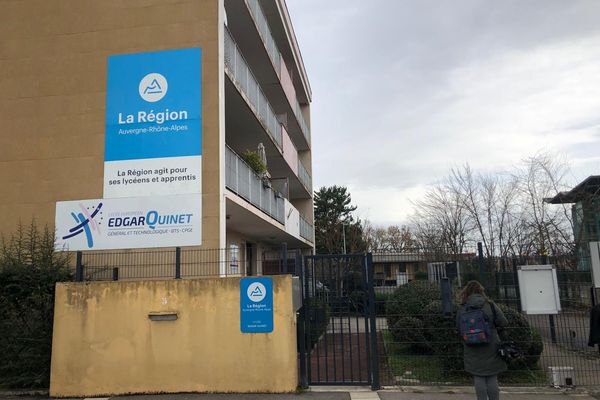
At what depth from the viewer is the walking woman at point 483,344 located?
19.1 ft

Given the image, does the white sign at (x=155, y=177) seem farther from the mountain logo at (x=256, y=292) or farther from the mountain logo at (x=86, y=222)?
the mountain logo at (x=256, y=292)

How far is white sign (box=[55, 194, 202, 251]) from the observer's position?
11273 mm

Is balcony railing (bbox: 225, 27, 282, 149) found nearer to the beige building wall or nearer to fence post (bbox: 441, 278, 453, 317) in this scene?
the beige building wall

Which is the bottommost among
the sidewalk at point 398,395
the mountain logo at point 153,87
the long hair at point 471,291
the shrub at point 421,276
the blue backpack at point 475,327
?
the sidewalk at point 398,395

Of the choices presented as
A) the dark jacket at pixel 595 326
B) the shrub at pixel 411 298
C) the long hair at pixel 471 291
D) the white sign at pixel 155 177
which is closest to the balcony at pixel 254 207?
the white sign at pixel 155 177

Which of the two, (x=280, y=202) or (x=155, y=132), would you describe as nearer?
(x=155, y=132)

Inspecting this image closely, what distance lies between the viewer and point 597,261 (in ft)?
27.0

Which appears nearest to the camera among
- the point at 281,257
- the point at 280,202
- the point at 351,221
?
the point at 281,257

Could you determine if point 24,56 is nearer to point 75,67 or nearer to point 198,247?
point 75,67

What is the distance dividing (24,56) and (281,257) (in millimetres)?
9321

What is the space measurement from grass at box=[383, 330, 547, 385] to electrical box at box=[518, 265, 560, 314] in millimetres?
1115

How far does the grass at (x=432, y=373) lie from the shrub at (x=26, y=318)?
6295mm

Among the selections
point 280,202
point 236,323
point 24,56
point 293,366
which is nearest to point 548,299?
point 293,366

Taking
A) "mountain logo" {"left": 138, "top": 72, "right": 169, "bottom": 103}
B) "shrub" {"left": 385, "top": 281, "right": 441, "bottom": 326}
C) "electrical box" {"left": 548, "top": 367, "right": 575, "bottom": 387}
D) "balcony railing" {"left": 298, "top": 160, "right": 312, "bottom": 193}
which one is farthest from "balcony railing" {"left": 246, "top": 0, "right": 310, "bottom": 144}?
"electrical box" {"left": 548, "top": 367, "right": 575, "bottom": 387}
